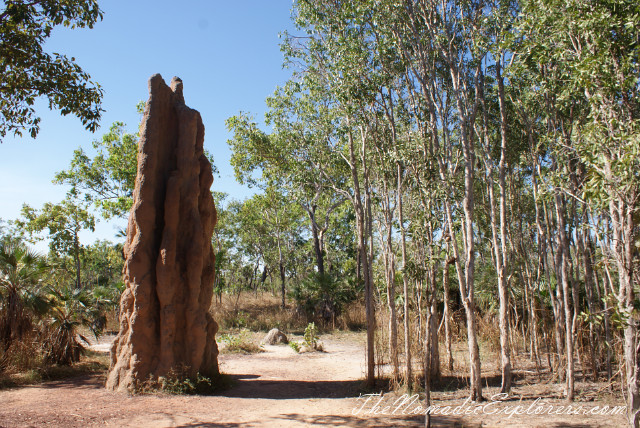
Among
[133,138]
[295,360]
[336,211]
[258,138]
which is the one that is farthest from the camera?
[336,211]

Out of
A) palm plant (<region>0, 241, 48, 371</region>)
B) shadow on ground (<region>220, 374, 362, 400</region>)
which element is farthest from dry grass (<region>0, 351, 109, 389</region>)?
shadow on ground (<region>220, 374, 362, 400</region>)

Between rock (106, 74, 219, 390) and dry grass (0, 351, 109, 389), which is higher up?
rock (106, 74, 219, 390)

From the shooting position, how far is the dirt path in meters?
6.98

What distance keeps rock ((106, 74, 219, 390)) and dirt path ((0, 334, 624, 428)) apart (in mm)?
745

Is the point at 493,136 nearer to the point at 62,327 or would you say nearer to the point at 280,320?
the point at 62,327

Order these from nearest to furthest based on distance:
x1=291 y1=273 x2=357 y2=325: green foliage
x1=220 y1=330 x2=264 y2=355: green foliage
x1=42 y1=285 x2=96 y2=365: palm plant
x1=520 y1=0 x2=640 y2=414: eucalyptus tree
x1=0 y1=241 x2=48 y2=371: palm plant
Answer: x1=520 y1=0 x2=640 y2=414: eucalyptus tree
x1=0 y1=241 x2=48 y2=371: palm plant
x1=42 y1=285 x2=96 y2=365: palm plant
x1=220 y1=330 x2=264 y2=355: green foliage
x1=291 y1=273 x2=357 y2=325: green foliage

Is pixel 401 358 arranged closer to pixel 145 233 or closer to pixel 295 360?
pixel 295 360

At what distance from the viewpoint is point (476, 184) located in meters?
14.6

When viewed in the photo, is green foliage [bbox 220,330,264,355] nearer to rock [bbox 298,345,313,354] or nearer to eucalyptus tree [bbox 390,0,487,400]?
rock [bbox 298,345,313,354]

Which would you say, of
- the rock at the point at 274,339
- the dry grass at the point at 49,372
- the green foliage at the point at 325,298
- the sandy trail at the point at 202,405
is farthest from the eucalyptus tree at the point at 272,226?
the sandy trail at the point at 202,405

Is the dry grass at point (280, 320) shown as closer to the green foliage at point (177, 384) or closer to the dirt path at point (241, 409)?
the dirt path at point (241, 409)

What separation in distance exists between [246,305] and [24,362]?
17363mm

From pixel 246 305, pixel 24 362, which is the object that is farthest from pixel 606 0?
pixel 246 305

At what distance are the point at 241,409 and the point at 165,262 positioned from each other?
313 centimetres
